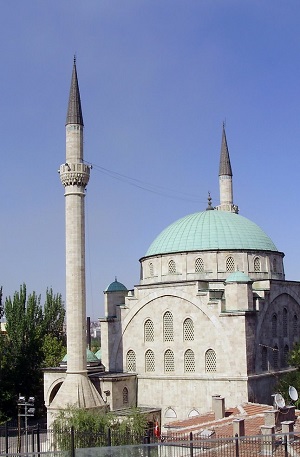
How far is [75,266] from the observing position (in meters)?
25.9

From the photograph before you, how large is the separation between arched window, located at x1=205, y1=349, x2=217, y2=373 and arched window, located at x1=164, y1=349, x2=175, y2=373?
1.70 meters

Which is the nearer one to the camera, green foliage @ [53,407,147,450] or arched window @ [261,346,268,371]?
green foliage @ [53,407,147,450]

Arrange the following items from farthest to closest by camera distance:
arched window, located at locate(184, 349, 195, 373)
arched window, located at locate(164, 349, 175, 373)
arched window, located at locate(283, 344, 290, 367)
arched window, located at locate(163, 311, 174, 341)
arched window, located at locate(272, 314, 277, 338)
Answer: arched window, located at locate(283, 344, 290, 367) < arched window, located at locate(272, 314, 277, 338) < arched window, located at locate(163, 311, 174, 341) < arched window, located at locate(164, 349, 175, 373) < arched window, located at locate(184, 349, 195, 373)

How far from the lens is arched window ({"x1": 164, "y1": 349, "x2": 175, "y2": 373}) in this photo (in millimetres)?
27172

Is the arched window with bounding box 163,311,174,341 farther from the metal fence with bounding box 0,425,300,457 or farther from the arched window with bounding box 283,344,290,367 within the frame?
the metal fence with bounding box 0,425,300,457

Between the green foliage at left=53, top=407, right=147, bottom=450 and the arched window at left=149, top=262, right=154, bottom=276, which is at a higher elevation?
the arched window at left=149, top=262, right=154, bottom=276

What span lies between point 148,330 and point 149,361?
1.34 m

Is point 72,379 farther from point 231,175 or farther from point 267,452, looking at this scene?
point 231,175

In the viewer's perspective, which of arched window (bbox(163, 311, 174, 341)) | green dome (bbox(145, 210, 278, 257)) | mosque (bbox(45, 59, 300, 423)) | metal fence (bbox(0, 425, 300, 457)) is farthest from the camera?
green dome (bbox(145, 210, 278, 257))

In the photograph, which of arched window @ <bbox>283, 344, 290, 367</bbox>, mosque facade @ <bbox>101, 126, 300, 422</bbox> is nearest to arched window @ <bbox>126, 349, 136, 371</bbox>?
mosque facade @ <bbox>101, 126, 300, 422</bbox>

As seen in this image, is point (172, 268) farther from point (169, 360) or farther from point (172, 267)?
point (169, 360)

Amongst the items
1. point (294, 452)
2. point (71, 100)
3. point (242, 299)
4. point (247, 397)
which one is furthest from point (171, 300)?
point (294, 452)

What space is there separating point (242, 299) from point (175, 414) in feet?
18.5

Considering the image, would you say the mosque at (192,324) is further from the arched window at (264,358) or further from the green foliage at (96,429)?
the green foliage at (96,429)
